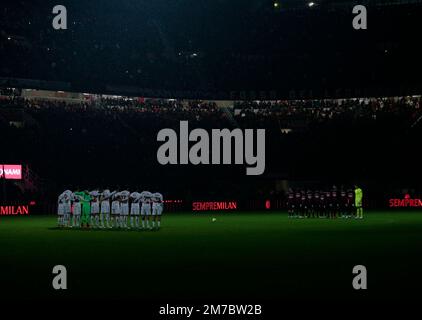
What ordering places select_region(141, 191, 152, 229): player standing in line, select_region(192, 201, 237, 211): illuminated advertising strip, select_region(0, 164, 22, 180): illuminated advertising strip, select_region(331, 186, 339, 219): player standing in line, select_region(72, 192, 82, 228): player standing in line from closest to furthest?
1. select_region(141, 191, 152, 229): player standing in line
2. select_region(72, 192, 82, 228): player standing in line
3. select_region(331, 186, 339, 219): player standing in line
4. select_region(0, 164, 22, 180): illuminated advertising strip
5. select_region(192, 201, 237, 211): illuminated advertising strip

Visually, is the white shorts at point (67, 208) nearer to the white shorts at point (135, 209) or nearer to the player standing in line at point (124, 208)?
the player standing in line at point (124, 208)

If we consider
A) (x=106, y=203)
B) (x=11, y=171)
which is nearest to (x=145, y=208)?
(x=106, y=203)

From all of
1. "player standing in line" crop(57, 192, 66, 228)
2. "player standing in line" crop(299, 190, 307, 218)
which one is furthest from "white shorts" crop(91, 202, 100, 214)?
"player standing in line" crop(299, 190, 307, 218)

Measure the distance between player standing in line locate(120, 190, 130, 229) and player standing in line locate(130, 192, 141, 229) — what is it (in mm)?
241

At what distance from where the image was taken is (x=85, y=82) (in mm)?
58594

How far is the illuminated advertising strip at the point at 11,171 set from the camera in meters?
48.0

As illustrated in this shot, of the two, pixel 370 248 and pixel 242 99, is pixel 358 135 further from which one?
pixel 370 248

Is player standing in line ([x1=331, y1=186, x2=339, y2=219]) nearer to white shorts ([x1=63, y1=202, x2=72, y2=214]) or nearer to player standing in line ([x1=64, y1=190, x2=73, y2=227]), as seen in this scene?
player standing in line ([x1=64, y1=190, x2=73, y2=227])

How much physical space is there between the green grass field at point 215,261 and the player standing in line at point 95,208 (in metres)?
1.50

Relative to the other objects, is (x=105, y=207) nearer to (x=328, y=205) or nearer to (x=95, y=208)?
(x=95, y=208)

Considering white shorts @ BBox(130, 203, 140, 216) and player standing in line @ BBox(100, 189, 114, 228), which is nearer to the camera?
player standing in line @ BBox(100, 189, 114, 228)

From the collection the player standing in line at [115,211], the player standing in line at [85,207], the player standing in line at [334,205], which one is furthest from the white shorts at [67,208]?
the player standing in line at [334,205]

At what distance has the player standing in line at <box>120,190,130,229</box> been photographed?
3130 cm

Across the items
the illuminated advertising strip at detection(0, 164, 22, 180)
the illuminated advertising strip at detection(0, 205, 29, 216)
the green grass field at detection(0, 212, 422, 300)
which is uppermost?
the illuminated advertising strip at detection(0, 164, 22, 180)
